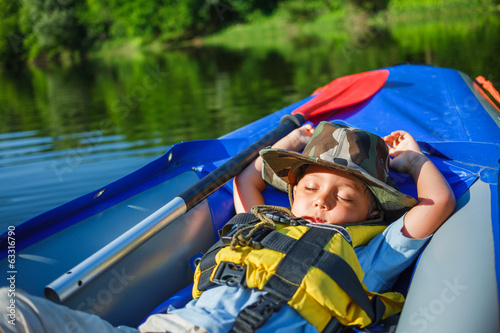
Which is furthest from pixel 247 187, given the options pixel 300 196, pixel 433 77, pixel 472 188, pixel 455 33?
pixel 455 33

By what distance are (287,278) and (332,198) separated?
0.35 m

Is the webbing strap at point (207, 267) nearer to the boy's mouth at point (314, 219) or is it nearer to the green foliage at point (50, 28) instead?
the boy's mouth at point (314, 219)

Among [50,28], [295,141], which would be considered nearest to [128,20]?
[50,28]

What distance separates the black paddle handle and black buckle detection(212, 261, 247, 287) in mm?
396

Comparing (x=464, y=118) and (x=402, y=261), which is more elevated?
(x=464, y=118)

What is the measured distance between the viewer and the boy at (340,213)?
121cm

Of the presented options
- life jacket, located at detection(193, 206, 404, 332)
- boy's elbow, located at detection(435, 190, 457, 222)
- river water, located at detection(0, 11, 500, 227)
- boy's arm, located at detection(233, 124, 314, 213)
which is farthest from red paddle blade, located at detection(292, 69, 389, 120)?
river water, located at detection(0, 11, 500, 227)

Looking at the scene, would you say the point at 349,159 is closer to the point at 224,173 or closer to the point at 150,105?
the point at 224,173

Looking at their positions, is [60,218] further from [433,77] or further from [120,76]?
[120,76]

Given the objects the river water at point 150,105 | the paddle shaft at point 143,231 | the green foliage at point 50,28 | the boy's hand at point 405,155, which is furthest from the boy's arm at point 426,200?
the green foliage at point 50,28

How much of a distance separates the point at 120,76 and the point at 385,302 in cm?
1192

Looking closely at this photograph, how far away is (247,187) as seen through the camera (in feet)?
6.14

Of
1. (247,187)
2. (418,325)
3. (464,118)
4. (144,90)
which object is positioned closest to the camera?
(418,325)

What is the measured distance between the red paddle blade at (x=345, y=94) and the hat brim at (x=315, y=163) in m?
0.76
